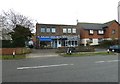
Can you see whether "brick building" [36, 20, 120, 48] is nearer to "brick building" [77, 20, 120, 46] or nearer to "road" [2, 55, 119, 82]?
"brick building" [77, 20, 120, 46]

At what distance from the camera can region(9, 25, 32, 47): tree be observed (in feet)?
104

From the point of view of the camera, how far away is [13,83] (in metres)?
7.95

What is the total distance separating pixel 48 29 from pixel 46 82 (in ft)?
143

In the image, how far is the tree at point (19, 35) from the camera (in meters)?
31.6

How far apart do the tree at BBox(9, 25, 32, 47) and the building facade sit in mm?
9846

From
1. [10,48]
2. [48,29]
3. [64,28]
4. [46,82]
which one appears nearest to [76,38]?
[64,28]

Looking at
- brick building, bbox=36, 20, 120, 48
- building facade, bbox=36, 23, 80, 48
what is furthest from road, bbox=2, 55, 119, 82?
brick building, bbox=36, 20, 120, 48

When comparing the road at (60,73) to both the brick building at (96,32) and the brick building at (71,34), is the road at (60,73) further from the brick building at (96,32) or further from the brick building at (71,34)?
the brick building at (96,32)

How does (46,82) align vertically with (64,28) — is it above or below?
below

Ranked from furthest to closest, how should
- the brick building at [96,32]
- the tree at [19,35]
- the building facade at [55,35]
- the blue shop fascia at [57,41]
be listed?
1. the brick building at [96,32]
2. the blue shop fascia at [57,41]
3. the building facade at [55,35]
4. the tree at [19,35]

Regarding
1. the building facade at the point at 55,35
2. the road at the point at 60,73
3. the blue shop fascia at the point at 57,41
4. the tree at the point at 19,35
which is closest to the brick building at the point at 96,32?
the building facade at the point at 55,35

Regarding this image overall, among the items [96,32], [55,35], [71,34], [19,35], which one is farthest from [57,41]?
[19,35]

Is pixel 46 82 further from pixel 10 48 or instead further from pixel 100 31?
pixel 100 31

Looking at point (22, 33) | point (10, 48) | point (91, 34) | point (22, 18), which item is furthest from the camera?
point (91, 34)
